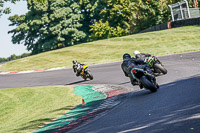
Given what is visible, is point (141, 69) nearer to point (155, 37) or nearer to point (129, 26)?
point (155, 37)

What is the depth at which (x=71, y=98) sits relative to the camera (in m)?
12.8

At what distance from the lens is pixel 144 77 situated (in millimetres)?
9570

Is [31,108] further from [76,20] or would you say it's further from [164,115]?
[76,20]

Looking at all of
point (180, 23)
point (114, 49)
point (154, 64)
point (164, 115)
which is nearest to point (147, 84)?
point (164, 115)

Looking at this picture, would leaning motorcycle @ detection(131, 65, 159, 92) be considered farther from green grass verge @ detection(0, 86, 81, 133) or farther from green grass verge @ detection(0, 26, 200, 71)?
green grass verge @ detection(0, 26, 200, 71)

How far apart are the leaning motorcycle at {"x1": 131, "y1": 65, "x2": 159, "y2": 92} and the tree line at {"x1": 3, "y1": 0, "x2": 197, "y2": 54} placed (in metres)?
46.2

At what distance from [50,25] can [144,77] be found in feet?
180

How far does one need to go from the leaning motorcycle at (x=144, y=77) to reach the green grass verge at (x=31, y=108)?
244 centimetres

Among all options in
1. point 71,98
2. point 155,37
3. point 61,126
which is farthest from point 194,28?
point 61,126

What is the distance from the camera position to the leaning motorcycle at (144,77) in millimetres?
9422

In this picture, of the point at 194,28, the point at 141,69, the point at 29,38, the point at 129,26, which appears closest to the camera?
the point at 141,69

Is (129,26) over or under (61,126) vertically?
over

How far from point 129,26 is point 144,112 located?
52.2m

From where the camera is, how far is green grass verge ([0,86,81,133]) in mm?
9120
